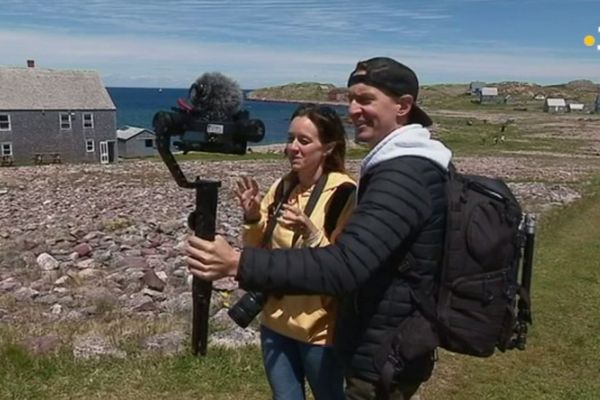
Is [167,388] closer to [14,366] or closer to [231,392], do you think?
[231,392]

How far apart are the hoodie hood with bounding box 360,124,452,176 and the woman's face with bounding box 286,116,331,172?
1.00m

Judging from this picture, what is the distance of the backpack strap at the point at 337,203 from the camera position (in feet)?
12.2

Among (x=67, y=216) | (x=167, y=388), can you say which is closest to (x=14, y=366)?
(x=167, y=388)

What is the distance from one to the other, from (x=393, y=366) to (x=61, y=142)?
52835mm

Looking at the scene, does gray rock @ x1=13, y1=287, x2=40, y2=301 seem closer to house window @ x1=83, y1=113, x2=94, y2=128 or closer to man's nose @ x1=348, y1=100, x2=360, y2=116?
man's nose @ x1=348, y1=100, x2=360, y2=116

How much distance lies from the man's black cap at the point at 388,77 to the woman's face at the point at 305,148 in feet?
3.00

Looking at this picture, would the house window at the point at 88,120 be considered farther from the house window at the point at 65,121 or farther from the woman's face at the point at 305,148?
the woman's face at the point at 305,148

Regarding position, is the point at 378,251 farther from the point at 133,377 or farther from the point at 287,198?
the point at 133,377

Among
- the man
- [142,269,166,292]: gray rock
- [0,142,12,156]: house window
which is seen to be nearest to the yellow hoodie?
the man

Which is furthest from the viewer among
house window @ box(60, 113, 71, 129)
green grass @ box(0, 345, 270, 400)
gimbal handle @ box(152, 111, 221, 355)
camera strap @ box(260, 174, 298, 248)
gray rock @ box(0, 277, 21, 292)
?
house window @ box(60, 113, 71, 129)

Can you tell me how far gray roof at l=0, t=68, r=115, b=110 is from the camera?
51.2 meters

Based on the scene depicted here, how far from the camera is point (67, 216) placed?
20.8 m

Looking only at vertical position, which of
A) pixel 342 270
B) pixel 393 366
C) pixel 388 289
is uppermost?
pixel 342 270

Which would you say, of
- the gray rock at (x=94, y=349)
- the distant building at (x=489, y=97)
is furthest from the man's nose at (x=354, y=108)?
the distant building at (x=489, y=97)
